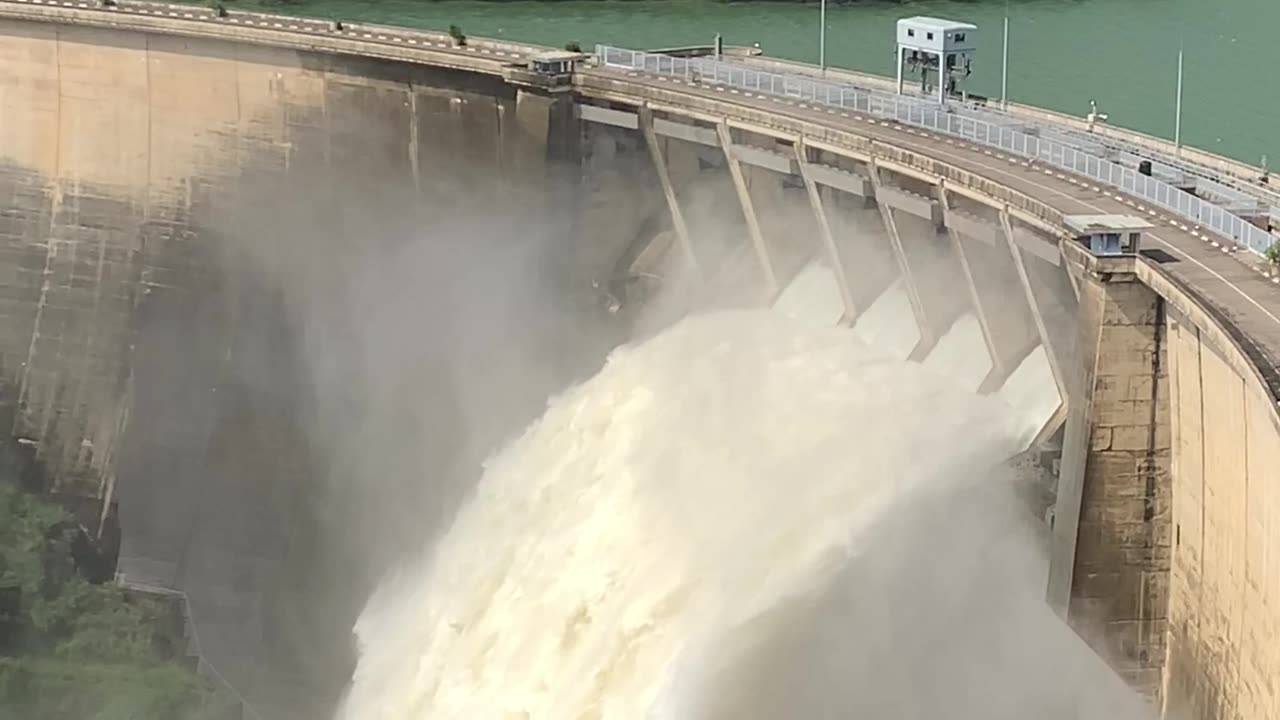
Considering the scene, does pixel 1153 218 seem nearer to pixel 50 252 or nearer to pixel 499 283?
pixel 499 283

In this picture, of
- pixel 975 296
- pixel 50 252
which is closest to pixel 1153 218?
pixel 975 296

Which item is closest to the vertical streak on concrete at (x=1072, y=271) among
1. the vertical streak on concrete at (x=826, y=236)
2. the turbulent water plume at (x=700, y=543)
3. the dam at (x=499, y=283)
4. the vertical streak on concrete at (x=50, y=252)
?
the dam at (x=499, y=283)

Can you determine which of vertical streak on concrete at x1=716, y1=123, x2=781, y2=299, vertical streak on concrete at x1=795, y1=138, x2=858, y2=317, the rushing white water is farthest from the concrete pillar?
vertical streak on concrete at x1=716, y1=123, x2=781, y2=299

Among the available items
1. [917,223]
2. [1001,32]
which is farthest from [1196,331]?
[1001,32]

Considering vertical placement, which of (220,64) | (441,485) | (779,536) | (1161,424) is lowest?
(441,485)

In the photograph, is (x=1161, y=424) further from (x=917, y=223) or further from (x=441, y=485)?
(x=441, y=485)

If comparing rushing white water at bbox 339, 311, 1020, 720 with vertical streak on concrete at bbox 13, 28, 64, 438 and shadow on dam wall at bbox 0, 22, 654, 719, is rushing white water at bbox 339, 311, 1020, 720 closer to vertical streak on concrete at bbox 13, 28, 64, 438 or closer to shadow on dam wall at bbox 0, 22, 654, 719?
shadow on dam wall at bbox 0, 22, 654, 719
